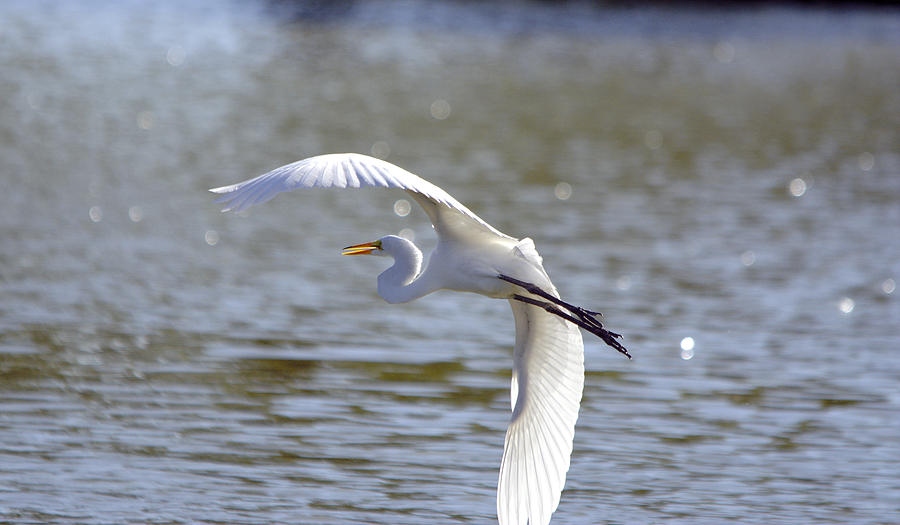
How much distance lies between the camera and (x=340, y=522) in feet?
23.8

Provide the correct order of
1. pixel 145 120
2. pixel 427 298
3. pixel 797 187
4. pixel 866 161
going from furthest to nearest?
pixel 145 120
pixel 866 161
pixel 797 187
pixel 427 298

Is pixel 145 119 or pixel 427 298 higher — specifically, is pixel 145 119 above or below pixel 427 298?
above

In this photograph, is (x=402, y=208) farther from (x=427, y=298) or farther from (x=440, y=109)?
(x=440, y=109)

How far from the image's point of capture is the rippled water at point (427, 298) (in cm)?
806

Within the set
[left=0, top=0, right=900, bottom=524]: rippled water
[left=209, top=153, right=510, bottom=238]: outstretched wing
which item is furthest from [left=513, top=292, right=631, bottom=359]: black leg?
[left=0, top=0, right=900, bottom=524]: rippled water

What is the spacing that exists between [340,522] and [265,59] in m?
20.2

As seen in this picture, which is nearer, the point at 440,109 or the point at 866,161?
the point at 866,161

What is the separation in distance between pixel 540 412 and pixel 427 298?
5.47m

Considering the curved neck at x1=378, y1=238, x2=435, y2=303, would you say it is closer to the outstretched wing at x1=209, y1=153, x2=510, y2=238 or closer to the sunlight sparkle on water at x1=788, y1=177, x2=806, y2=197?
the outstretched wing at x1=209, y1=153, x2=510, y2=238

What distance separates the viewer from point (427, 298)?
40.0ft

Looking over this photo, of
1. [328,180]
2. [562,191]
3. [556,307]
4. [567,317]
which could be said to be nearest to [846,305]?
[562,191]

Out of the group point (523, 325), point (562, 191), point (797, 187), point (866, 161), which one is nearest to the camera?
point (523, 325)

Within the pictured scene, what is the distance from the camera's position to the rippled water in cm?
806

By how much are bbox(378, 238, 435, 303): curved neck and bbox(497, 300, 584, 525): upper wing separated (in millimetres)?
517
